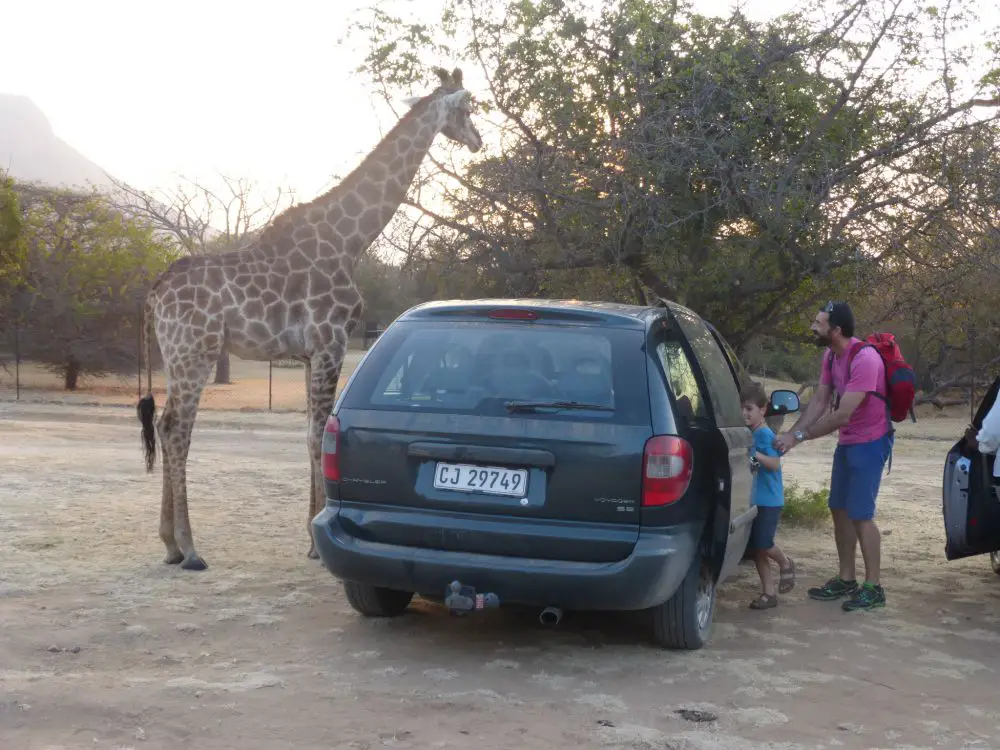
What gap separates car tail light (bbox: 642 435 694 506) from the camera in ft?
16.6

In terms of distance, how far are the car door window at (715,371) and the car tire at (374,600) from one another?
2.03m

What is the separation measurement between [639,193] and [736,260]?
0.98 m

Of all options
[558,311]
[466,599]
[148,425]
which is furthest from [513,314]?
[148,425]

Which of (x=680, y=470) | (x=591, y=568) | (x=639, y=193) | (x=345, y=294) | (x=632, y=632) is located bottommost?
(x=632, y=632)

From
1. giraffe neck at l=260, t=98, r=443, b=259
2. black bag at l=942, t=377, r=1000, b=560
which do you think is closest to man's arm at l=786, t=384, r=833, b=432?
black bag at l=942, t=377, r=1000, b=560

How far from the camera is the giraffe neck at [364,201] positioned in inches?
333

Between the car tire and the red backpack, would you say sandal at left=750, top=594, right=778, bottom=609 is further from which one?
the car tire

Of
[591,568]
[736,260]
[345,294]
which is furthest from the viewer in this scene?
[736,260]

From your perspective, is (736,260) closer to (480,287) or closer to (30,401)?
(480,287)

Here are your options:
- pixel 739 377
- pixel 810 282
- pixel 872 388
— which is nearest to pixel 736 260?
pixel 810 282

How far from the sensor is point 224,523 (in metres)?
9.40

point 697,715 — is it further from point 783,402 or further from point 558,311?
point 783,402

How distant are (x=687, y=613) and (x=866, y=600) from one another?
1.87 metres

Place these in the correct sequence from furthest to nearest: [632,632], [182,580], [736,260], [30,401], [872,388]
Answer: [30,401] → [736,260] → [182,580] → [872,388] → [632,632]
